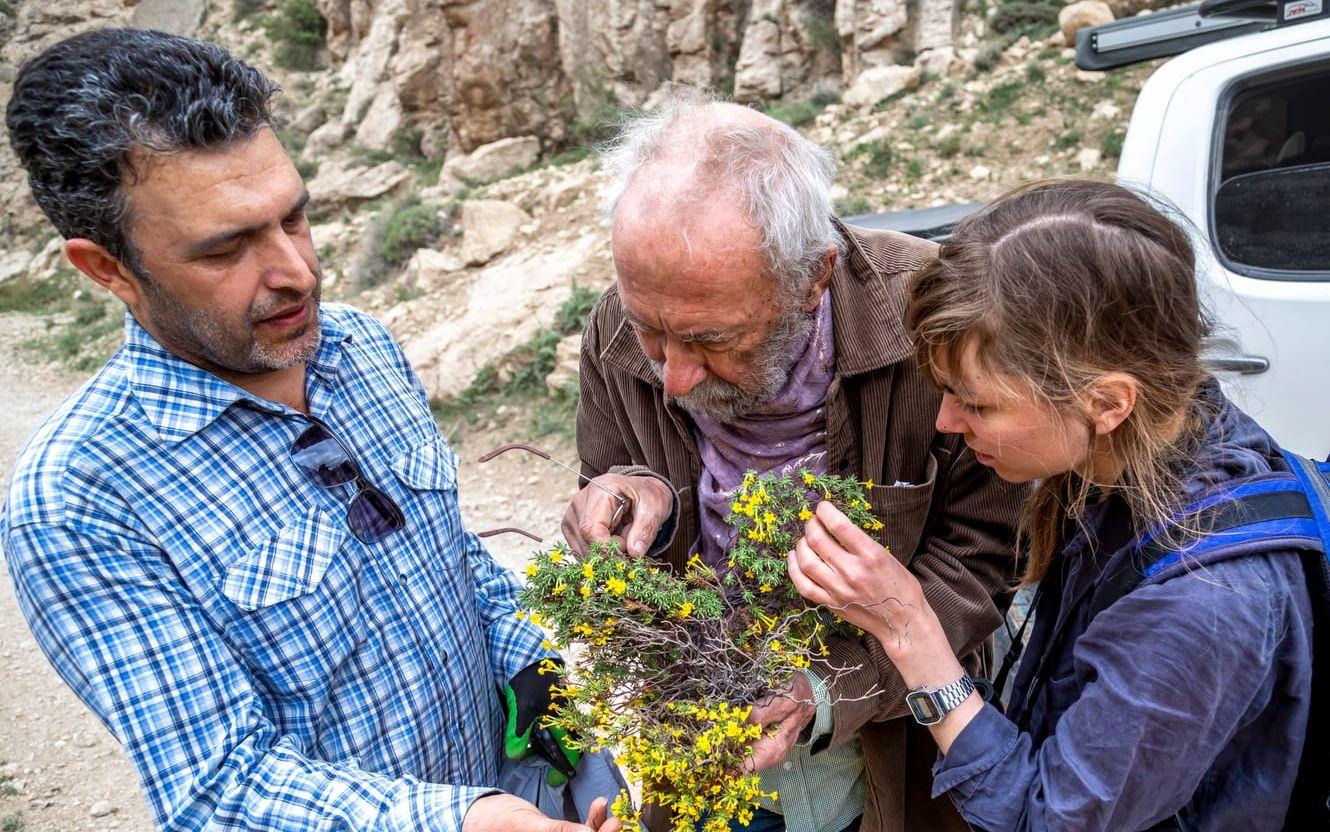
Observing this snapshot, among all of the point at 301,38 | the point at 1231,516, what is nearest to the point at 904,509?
the point at 1231,516

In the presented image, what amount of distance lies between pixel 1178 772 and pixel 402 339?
29.6 ft

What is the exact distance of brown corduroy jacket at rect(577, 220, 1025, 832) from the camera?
1.89 metres

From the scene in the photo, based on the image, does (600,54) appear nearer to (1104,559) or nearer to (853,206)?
(853,206)

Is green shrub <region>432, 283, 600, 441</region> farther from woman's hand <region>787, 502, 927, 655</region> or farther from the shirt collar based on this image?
woman's hand <region>787, 502, 927, 655</region>

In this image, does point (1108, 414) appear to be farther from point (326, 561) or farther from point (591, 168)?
point (591, 168)

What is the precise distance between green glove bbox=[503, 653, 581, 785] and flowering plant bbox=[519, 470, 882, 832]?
1.09 feet

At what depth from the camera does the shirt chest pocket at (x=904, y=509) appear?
1882 mm

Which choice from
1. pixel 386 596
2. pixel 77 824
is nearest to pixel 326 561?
pixel 386 596

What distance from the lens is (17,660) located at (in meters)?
5.61

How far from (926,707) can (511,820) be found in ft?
2.45

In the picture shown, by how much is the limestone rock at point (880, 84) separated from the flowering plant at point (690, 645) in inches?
410

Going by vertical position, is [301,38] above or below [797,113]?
above

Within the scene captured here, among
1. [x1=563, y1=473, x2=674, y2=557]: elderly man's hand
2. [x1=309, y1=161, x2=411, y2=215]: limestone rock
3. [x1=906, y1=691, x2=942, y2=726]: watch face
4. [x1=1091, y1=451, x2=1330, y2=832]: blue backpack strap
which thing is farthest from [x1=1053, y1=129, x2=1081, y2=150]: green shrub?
[x1=309, y1=161, x2=411, y2=215]: limestone rock

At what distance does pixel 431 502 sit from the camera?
1.99 metres
